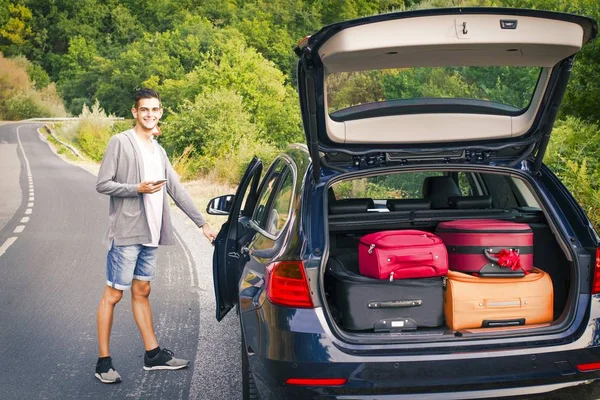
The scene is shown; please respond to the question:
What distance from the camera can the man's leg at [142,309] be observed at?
5816 millimetres

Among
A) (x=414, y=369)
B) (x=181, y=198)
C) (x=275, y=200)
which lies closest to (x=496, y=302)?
(x=414, y=369)

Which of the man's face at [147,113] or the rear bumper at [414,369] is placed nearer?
the rear bumper at [414,369]

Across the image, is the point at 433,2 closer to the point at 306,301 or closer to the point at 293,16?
the point at 306,301

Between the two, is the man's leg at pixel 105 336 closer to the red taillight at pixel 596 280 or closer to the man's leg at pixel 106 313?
the man's leg at pixel 106 313

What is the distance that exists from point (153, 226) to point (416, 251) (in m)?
2.15

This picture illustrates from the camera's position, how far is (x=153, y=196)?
5.67m

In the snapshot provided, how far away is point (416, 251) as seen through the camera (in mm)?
4117

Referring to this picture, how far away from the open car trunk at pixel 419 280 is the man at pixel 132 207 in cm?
126

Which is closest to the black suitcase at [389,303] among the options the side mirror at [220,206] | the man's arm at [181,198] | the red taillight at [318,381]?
the red taillight at [318,381]

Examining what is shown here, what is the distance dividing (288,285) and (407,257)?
618 mm

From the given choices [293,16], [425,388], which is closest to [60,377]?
[425,388]

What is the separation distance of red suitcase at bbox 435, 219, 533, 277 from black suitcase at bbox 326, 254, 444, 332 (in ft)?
0.66

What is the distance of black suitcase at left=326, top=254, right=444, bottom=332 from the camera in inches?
163

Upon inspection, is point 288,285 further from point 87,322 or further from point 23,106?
point 23,106
